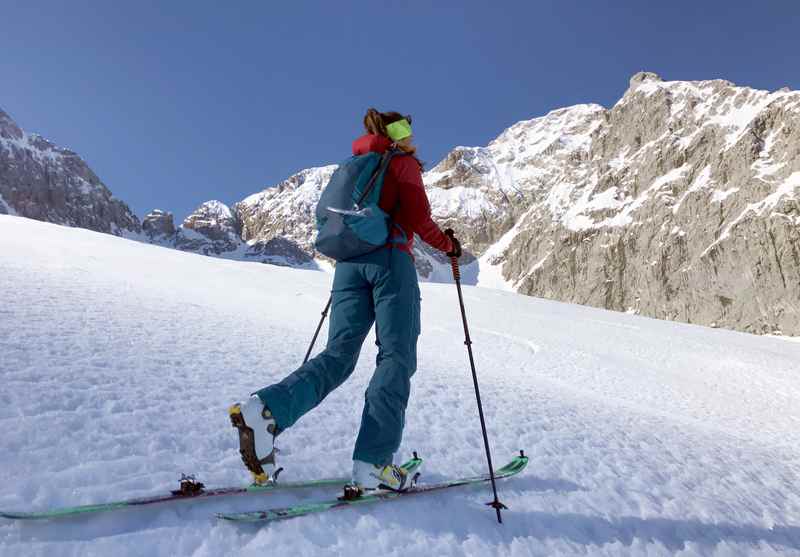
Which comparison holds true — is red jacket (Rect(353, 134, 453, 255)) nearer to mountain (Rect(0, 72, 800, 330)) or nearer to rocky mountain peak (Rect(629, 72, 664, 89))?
mountain (Rect(0, 72, 800, 330))

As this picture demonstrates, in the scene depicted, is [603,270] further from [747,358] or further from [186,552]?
[186,552]

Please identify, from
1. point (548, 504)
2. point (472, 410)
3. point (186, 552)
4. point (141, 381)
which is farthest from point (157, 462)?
point (472, 410)

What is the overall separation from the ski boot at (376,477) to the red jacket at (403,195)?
142cm

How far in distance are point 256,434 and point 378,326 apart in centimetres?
100

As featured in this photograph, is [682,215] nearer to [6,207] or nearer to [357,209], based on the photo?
[357,209]

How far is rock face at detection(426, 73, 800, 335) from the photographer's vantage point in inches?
3474

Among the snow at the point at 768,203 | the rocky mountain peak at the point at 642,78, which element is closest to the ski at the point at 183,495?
the snow at the point at 768,203

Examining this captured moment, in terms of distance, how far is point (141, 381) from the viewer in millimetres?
4301

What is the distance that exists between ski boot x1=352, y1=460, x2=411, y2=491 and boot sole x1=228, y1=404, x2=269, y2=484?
53 centimetres

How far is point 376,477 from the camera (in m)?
2.71

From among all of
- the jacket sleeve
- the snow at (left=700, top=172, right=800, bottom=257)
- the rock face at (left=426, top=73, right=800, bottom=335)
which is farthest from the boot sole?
the snow at (left=700, top=172, right=800, bottom=257)

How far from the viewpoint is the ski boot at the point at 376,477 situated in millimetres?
2684

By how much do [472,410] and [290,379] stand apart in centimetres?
309

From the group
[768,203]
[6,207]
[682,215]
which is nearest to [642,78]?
[682,215]
